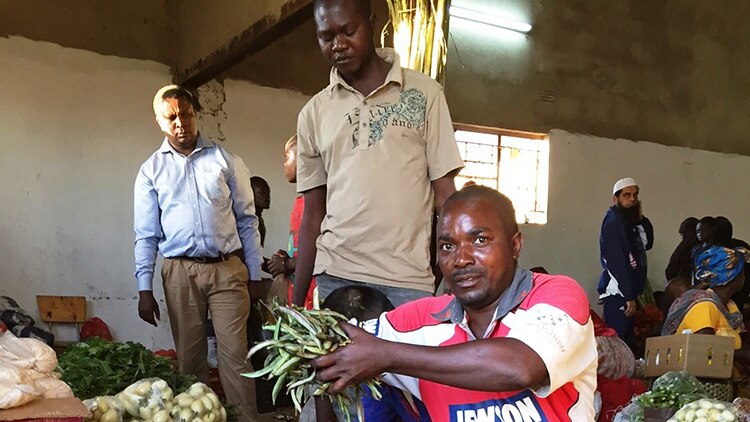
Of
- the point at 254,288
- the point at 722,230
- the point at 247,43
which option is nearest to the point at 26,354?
the point at 254,288

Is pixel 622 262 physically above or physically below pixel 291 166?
below

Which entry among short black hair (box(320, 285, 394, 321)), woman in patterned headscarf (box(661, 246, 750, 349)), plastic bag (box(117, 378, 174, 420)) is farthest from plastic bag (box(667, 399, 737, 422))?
plastic bag (box(117, 378, 174, 420))

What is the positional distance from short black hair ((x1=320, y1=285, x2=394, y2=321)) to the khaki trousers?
1.88m

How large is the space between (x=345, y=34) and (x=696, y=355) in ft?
9.70

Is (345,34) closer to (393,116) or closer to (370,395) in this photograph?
(393,116)

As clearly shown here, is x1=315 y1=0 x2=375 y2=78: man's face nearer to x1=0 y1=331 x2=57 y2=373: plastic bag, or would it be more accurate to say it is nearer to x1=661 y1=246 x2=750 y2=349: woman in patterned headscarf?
x1=0 y1=331 x2=57 y2=373: plastic bag

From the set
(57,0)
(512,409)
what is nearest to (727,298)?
(512,409)

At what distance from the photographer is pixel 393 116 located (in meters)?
2.66

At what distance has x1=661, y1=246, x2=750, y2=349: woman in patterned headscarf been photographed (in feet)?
16.4

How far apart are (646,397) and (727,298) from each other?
5.79 feet

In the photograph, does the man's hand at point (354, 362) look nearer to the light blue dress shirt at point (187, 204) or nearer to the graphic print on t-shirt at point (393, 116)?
the graphic print on t-shirt at point (393, 116)

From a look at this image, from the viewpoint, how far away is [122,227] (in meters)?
6.64

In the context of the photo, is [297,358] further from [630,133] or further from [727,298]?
[630,133]

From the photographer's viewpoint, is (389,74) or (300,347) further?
(389,74)
